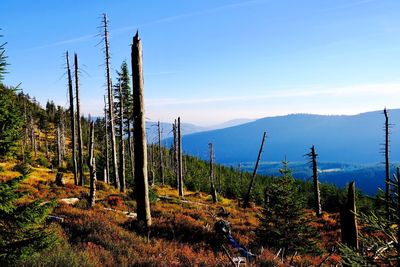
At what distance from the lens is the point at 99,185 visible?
3045cm

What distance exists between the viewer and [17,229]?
7043 mm

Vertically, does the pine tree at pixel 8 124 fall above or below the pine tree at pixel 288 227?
above

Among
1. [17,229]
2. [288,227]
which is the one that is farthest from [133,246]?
[288,227]

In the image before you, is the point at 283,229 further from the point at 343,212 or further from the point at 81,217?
the point at 81,217

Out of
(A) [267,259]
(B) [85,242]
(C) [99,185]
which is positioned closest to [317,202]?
(C) [99,185]

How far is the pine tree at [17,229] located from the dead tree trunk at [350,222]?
6.44 metres

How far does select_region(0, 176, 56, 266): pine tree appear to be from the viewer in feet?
21.9

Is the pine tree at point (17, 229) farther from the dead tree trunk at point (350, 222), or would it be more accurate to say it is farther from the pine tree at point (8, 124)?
the dead tree trunk at point (350, 222)

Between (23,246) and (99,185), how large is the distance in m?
24.3

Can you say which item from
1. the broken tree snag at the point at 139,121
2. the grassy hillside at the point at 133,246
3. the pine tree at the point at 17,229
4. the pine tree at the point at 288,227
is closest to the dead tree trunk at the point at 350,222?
the grassy hillside at the point at 133,246

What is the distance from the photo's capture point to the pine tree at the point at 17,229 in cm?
666

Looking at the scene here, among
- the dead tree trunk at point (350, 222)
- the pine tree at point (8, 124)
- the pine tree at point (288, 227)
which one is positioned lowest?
the pine tree at point (288, 227)

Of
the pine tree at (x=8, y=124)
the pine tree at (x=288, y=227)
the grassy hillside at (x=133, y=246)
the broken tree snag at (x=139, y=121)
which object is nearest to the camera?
the pine tree at (x=8, y=124)

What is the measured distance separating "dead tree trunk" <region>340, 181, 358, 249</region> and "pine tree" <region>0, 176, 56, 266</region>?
21.1 ft
